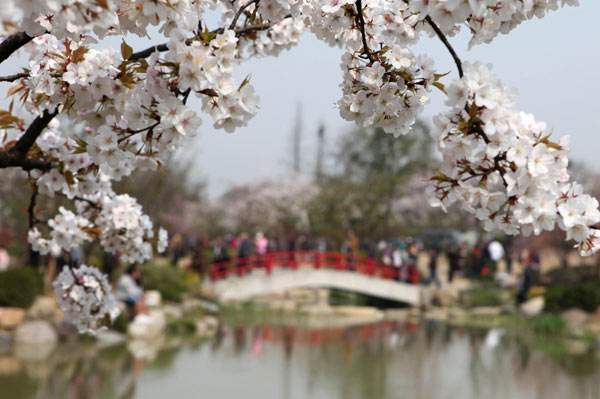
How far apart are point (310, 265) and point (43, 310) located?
33.0 ft

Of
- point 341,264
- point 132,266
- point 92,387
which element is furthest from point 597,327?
point 92,387

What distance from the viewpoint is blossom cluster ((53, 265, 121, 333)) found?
318 centimetres

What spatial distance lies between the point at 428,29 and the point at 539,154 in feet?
2.53

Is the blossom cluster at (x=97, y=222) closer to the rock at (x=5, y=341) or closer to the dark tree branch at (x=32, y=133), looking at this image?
the dark tree branch at (x=32, y=133)

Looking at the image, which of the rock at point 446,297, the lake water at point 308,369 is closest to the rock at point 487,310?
the rock at point 446,297

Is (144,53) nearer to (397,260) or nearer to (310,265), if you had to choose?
(310,265)

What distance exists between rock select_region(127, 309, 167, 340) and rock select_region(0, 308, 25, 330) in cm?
165

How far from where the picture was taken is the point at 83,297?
3.18m

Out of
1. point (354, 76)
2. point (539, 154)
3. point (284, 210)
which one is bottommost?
point (539, 154)

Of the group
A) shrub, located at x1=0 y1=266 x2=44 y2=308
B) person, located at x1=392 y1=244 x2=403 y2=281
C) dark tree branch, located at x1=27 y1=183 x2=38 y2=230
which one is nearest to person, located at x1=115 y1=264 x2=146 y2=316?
shrub, located at x1=0 y1=266 x2=44 y2=308

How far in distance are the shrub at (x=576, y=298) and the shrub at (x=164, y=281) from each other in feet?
26.9

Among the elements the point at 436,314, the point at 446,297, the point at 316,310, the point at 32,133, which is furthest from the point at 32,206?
the point at 446,297

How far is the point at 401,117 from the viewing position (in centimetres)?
240

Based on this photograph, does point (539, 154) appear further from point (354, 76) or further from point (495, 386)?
point (495, 386)
